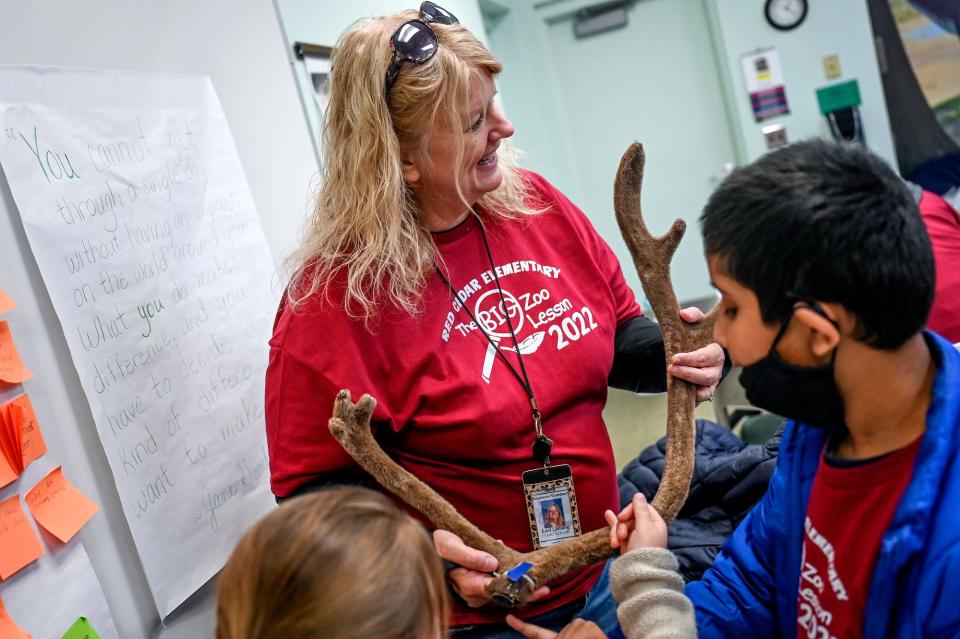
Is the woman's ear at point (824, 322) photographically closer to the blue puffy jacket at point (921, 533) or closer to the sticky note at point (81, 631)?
the blue puffy jacket at point (921, 533)

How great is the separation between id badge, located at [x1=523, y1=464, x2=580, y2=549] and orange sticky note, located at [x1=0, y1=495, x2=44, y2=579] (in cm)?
82

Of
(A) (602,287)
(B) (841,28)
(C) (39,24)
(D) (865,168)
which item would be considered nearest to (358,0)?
(C) (39,24)

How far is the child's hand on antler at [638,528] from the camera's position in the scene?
1.29 m

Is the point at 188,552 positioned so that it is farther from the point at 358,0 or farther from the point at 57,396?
the point at 358,0

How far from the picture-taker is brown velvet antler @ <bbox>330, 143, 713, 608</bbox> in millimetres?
1333

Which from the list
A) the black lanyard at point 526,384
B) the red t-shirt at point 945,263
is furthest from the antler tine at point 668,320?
the red t-shirt at point 945,263

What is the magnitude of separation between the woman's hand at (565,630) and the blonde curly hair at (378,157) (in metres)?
0.55

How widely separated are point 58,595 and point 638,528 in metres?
0.98

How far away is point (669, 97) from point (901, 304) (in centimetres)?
538

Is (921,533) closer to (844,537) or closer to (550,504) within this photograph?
(844,537)

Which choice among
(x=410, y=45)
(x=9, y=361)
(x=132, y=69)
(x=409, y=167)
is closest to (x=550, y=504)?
(x=409, y=167)

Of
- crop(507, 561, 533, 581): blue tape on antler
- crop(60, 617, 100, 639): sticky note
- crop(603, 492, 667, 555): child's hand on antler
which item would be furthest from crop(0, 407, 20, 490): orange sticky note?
crop(603, 492, 667, 555): child's hand on antler

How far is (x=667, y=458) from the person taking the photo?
151cm

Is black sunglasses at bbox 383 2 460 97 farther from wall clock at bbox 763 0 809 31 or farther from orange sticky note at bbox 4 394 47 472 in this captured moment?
wall clock at bbox 763 0 809 31
